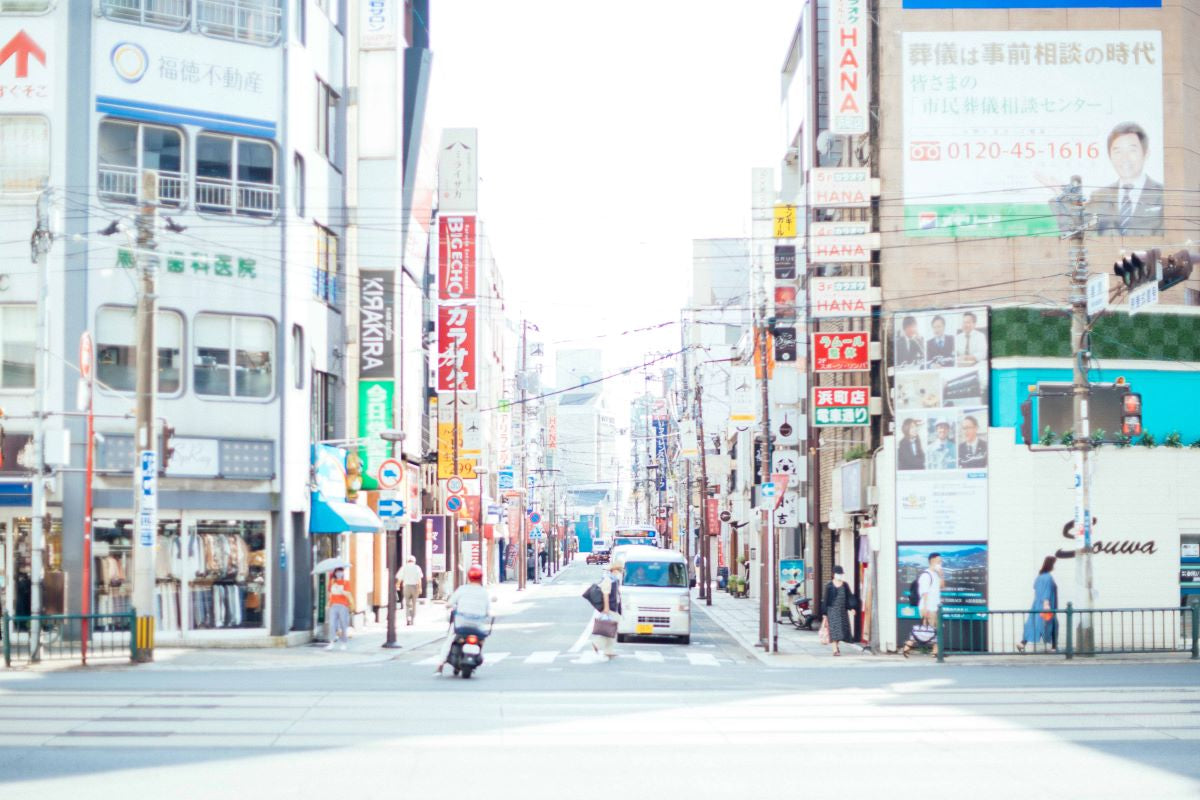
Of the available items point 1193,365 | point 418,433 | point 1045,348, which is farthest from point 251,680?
point 418,433

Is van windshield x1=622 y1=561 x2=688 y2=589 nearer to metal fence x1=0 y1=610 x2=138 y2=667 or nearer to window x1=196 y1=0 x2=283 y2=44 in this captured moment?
metal fence x1=0 y1=610 x2=138 y2=667

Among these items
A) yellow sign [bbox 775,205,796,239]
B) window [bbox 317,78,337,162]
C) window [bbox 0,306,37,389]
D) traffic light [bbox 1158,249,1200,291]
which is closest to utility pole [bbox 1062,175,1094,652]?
traffic light [bbox 1158,249,1200,291]

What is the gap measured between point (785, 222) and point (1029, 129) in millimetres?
11800

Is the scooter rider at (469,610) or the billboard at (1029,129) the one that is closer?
the scooter rider at (469,610)

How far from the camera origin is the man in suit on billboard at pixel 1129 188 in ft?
117

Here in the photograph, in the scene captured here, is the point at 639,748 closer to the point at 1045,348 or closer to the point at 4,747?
the point at 4,747

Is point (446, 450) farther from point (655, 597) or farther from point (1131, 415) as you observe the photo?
point (1131, 415)

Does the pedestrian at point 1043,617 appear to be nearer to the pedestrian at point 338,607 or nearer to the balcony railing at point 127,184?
the pedestrian at point 338,607

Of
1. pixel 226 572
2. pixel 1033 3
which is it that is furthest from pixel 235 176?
pixel 1033 3

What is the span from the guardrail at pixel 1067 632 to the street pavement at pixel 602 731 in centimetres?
154

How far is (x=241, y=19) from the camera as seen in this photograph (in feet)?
112

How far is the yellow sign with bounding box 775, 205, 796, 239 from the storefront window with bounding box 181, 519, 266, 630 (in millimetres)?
20017

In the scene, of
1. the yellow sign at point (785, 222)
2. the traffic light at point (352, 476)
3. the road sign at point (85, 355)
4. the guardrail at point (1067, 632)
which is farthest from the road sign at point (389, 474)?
the yellow sign at point (785, 222)

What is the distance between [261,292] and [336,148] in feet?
24.2
